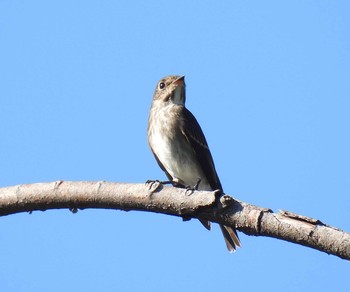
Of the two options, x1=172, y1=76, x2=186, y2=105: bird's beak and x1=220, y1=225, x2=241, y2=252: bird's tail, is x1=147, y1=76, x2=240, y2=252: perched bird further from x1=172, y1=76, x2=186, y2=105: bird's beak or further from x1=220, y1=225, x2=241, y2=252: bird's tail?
x1=220, y1=225, x2=241, y2=252: bird's tail

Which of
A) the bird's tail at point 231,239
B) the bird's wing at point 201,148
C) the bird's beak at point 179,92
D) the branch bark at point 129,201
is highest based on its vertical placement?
the bird's beak at point 179,92

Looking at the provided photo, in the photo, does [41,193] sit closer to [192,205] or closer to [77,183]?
[77,183]

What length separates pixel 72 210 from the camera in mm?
4332

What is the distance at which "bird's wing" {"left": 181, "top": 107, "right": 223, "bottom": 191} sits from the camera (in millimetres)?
8117

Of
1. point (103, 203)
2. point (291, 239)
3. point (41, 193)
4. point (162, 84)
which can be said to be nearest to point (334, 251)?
point (291, 239)

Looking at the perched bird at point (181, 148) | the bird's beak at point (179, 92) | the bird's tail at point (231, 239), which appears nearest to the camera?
the bird's tail at point (231, 239)

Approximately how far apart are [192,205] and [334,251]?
0.92m

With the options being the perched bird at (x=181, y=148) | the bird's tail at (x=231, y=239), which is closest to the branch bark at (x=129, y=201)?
the bird's tail at (x=231, y=239)

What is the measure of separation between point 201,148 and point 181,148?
27 centimetres

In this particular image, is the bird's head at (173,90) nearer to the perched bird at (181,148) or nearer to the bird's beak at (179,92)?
the bird's beak at (179,92)

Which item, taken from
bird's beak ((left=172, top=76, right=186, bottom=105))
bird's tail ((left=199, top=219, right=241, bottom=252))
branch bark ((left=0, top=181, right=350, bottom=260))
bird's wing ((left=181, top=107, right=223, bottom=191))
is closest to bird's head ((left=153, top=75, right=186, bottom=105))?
bird's beak ((left=172, top=76, right=186, bottom=105))

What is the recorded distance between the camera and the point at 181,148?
26.6 ft

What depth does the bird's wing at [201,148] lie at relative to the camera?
26.6 feet

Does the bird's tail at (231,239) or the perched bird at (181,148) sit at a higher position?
the perched bird at (181,148)
